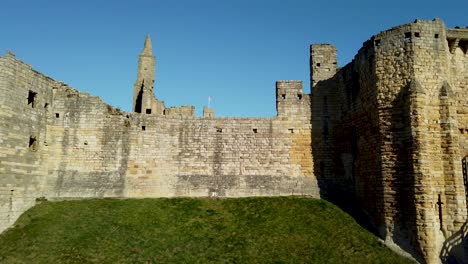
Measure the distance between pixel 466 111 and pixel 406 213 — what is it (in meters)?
5.68

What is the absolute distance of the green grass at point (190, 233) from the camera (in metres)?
14.7

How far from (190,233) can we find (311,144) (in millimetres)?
8268

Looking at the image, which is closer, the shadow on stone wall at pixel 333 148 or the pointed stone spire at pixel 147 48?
the shadow on stone wall at pixel 333 148

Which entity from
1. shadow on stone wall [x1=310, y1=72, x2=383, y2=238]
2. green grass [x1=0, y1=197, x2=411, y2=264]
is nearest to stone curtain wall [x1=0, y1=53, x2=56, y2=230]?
green grass [x1=0, y1=197, x2=411, y2=264]

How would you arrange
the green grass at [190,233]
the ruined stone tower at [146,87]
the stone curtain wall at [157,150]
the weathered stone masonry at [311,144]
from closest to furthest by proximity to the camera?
the green grass at [190,233] < the weathered stone masonry at [311,144] < the stone curtain wall at [157,150] < the ruined stone tower at [146,87]

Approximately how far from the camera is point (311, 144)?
21.0 m

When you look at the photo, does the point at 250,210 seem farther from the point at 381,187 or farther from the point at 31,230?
the point at 31,230

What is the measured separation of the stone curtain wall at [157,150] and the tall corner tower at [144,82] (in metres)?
6.59

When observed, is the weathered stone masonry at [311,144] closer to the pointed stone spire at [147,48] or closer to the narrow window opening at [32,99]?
the narrow window opening at [32,99]

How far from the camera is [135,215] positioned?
704 inches

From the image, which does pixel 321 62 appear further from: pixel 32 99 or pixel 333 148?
pixel 32 99

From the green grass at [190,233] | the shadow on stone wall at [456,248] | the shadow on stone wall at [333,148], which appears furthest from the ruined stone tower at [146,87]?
the shadow on stone wall at [456,248]

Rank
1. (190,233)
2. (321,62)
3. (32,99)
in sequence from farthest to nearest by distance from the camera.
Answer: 1. (321,62)
2. (32,99)
3. (190,233)

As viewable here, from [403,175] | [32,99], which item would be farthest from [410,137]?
[32,99]
